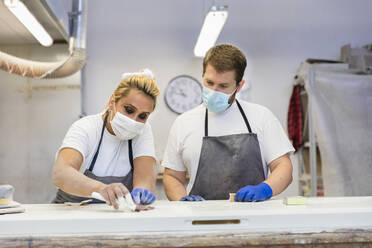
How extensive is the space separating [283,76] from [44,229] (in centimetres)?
463

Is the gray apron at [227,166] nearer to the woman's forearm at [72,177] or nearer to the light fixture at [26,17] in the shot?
the woman's forearm at [72,177]

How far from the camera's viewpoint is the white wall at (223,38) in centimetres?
509

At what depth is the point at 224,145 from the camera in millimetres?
2002

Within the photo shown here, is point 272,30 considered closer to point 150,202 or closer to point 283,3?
point 283,3

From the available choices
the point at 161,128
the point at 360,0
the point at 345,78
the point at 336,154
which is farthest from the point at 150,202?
the point at 360,0

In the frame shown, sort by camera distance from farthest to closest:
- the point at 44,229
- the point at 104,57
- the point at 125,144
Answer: the point at 104,57
the point at 125,144
the point at 44,229

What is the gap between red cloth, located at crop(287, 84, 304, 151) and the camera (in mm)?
4969

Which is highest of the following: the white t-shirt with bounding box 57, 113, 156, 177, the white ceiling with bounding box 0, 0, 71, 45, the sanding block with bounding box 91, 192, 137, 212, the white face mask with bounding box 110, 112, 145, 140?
the white ceiling with bounding box 0, 0, 71, 45

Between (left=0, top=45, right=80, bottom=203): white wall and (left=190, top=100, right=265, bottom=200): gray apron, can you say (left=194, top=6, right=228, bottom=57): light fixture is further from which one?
(left=190, top=100, right=265, bottom=200): gray apron

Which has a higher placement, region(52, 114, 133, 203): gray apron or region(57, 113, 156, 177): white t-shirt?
region(57, 113, 156, 177): white t-shirt

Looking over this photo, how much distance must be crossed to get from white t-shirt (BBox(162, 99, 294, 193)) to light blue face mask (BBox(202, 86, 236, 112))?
9 cm

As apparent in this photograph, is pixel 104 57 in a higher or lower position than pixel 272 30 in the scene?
lower

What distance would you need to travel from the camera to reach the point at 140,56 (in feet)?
16.9

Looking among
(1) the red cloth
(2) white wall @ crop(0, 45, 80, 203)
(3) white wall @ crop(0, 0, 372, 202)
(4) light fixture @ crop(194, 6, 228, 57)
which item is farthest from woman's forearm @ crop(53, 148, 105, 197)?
(1) the red cloth
